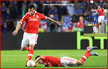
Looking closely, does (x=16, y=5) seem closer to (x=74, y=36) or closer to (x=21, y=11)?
(x=21, y=11)

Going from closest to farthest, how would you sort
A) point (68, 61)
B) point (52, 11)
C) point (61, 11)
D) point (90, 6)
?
1. point (68, 61)
2. point (90, 6)
3. point (52, 11)
4. point (61, 11)

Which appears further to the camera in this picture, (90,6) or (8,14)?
(8,14)

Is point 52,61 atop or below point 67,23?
below

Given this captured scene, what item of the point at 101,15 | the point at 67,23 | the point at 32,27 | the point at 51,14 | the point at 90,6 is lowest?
the point at 67,23

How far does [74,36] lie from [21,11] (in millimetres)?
3907

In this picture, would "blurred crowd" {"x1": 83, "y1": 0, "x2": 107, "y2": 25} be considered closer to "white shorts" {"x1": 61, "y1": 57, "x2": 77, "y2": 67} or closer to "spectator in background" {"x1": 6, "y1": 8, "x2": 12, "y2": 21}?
"white shorts" {"x1": 61, "y1": 57, "x2": 77, "y2": 67}

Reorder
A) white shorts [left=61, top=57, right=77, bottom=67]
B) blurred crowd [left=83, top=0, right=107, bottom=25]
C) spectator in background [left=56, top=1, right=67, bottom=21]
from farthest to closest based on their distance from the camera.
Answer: spectator in background [left=56, top=1, right=67, bottom=21] → blurred crowd [left=83, top=0, right=107, bottom=25] → white shorts [left=61, top=57, right=77, bottom=67]

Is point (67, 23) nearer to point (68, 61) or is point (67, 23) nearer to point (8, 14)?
point (8, 14)

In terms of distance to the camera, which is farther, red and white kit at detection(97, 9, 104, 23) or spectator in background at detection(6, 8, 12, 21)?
spectator in background at detection(6, 8, 12, 21)

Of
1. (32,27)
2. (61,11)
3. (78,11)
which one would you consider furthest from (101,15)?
(61,11)

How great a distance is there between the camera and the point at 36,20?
16359 millimetres

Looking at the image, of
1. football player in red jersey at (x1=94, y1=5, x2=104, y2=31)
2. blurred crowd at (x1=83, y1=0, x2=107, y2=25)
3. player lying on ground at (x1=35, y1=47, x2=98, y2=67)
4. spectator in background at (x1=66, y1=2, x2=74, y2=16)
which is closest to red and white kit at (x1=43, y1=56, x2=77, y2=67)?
player lying on ground at (x1=35, y1=47, x2=98, y2=67)

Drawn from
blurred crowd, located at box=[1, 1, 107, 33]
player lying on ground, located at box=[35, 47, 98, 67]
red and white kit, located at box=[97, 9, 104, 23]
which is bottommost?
player lying on ground, located at box=[35, 47, 98, 67]

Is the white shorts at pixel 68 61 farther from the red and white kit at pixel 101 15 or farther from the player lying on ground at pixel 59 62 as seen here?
the red and white kit at pixel 101 15
